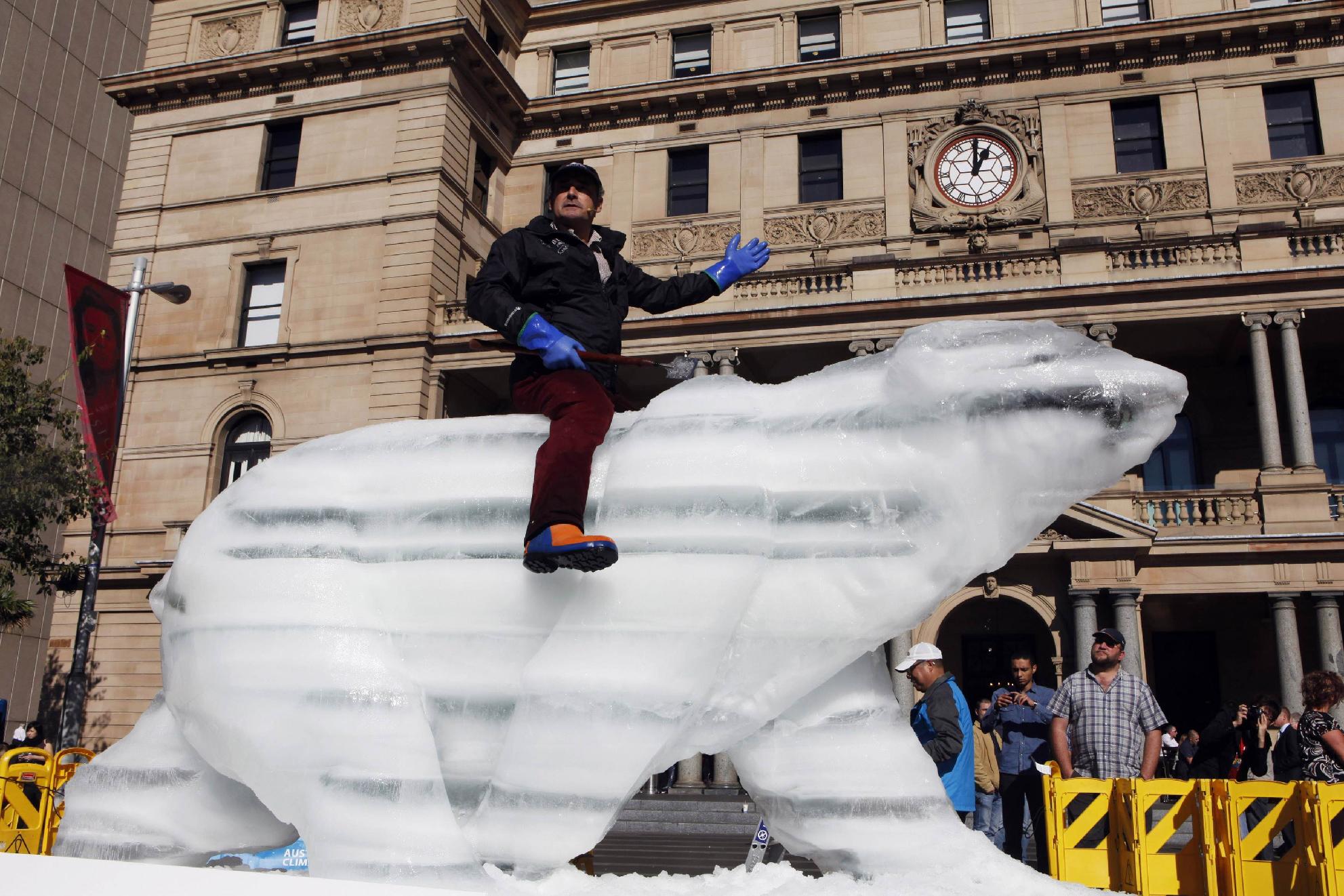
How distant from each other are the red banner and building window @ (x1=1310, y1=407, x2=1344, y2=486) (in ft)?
69.4

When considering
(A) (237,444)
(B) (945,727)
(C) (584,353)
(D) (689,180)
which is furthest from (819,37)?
(C) (584,353)

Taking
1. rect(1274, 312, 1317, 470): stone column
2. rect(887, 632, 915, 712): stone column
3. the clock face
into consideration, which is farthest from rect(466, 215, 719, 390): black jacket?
the clock face

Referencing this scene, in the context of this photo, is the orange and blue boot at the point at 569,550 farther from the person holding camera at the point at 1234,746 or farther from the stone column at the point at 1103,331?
the stone column at the point at 1103,331

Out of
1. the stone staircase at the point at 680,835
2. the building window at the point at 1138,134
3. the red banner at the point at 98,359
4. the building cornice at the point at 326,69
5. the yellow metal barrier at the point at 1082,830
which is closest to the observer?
the yellow metal barrier at the point at 1082,830

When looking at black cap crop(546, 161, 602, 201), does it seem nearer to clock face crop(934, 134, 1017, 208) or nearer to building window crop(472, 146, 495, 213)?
clock face crop(934, 134, 1017, 208)

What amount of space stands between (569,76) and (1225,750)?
22.6 metres

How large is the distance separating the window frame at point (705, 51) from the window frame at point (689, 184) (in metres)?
2.15

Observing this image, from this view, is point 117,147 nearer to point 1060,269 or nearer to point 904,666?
point 1060,269

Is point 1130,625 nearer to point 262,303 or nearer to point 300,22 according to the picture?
point 262,303

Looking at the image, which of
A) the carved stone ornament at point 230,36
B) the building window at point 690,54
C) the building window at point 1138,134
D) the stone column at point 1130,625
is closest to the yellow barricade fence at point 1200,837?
the stone column at point 1130,625

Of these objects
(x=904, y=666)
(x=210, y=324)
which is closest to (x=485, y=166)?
(x=210, y=324)

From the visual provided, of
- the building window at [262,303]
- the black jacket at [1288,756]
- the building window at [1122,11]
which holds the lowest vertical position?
the black jacket at [1288,756]

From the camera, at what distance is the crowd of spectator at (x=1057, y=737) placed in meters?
6.11

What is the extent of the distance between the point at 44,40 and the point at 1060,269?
1431 inches
